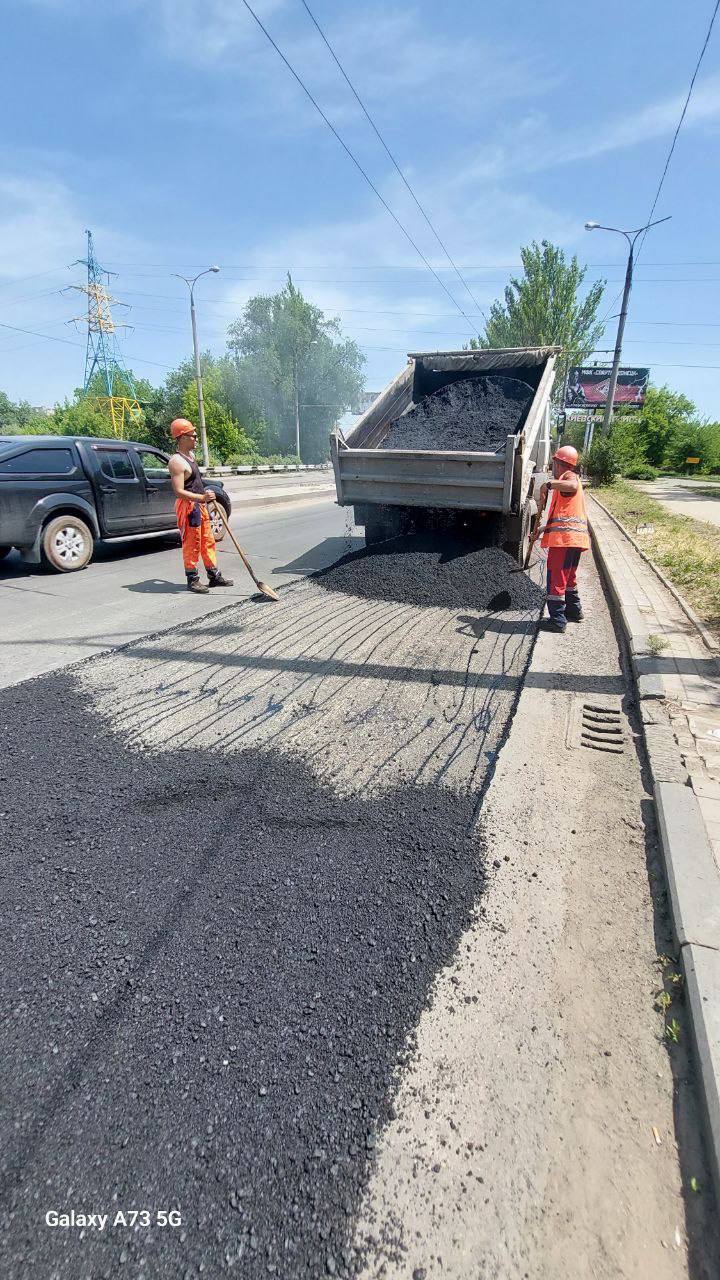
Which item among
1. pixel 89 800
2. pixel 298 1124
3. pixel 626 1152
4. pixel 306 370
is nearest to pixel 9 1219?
pixel 298 1124

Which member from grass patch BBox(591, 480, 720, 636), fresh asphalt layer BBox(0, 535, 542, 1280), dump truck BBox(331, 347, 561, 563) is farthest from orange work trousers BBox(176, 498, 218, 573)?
grass patch BBox(591, 480, 720, 636)

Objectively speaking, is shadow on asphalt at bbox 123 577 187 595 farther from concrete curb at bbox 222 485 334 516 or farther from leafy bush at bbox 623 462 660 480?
leafy bush at bbox 623 462 660 480

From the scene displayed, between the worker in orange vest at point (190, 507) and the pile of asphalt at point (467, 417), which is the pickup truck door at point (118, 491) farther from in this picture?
the pile of asphalt at point (467, 417)

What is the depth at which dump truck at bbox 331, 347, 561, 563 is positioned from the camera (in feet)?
21.5

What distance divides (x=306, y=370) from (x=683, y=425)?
121 feet

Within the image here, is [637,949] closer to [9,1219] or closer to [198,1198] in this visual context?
[198,1198]

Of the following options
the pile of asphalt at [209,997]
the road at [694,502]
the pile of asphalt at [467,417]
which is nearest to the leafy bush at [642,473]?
the road at [694,502]

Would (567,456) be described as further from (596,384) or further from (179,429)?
(596,384)

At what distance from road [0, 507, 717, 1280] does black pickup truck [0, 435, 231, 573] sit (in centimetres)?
437

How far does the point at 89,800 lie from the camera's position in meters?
2.96

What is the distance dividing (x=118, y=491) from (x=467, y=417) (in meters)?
4.79

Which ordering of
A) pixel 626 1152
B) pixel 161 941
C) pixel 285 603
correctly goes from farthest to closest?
pixel 285 603
pixel 161 941
pixel 626 1152

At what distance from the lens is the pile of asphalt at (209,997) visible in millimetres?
1436

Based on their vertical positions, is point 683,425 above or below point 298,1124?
above
